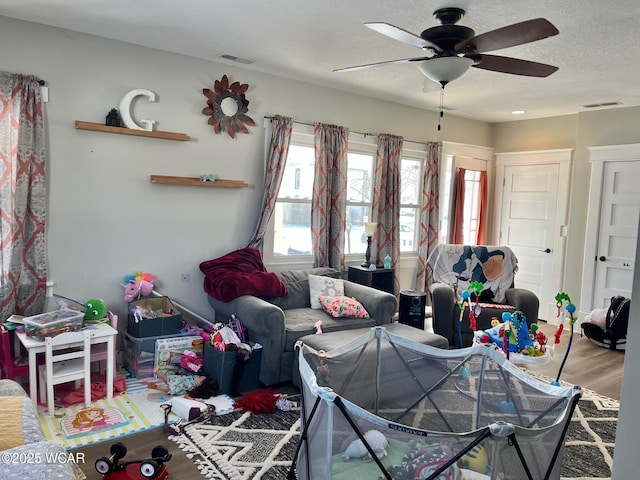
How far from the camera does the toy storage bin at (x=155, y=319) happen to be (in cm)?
357

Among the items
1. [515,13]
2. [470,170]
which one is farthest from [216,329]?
[470,170]

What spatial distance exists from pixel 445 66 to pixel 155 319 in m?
2.67

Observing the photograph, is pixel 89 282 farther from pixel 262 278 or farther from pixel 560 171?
pixel 560 171

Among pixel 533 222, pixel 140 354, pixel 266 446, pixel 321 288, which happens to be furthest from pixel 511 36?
pixel 533 222

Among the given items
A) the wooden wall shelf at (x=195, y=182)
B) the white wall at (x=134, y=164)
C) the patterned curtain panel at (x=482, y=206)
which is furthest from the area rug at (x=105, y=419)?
the patterned curtain panel at (x=482, y=206)

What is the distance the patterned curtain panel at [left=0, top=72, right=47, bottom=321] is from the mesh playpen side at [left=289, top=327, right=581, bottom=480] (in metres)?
2.33

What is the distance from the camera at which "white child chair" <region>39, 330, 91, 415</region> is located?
2922mm

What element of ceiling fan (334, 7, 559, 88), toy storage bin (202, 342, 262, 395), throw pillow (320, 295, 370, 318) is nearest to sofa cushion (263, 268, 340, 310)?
throw pillow (320, 295, 370, 318)

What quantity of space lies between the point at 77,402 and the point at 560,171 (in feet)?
18.4

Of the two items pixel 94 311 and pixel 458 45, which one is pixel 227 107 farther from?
pixel 458 45

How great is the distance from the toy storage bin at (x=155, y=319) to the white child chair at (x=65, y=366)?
1.58ft

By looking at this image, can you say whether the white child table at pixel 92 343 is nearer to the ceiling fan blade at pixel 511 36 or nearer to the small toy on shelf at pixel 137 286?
the small toy on shelf at pixel 137 286

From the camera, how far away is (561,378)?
4.02m

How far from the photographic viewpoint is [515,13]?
2.79 meters
